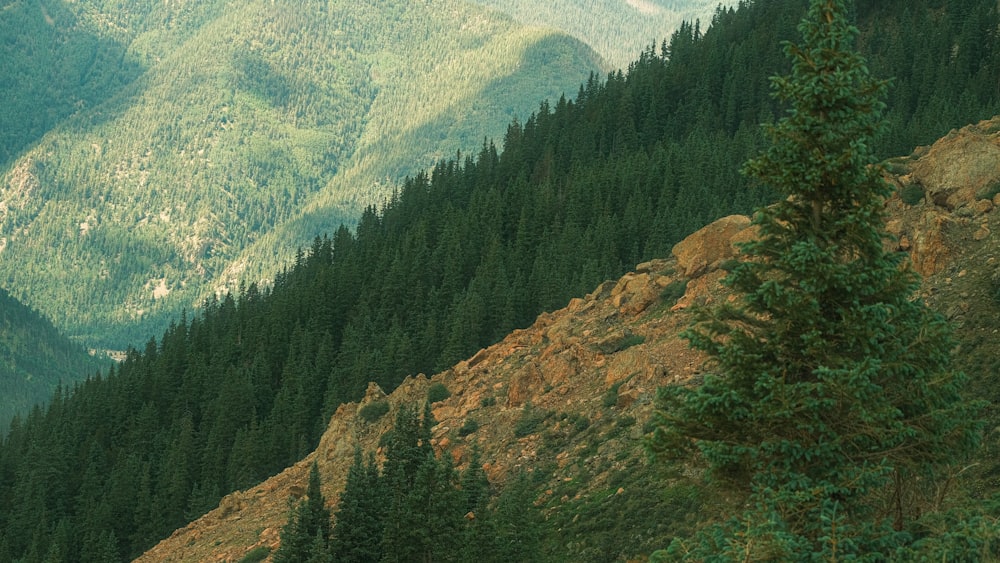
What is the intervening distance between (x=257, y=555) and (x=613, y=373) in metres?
21.8

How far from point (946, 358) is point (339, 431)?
53.1 metres

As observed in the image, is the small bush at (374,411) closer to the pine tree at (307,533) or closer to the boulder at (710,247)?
the pine tree at (307,533)

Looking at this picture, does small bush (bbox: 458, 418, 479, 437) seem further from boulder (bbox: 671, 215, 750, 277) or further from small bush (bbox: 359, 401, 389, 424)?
small bush (bbox: 359, 401, 389, 424)

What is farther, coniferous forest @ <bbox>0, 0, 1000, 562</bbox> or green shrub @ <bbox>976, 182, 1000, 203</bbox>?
coniferous forest @ <bbox>0, 0, 1000, 562</bbox>

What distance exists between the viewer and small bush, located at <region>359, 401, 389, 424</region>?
222 feet

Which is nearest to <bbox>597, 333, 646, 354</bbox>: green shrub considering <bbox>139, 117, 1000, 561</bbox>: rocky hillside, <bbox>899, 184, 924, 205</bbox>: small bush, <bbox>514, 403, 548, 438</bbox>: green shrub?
<bbox>139, 117, 1000, 561</bbox>: rocky hillside

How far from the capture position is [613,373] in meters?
48.3

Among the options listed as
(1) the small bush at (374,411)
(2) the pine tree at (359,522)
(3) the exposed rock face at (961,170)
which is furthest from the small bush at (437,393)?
(3) the exposed rock face at (961,170)

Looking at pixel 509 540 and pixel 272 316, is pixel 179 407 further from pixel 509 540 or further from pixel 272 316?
pixel 509 540

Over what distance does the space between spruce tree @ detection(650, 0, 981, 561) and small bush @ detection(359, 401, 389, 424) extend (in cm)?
4828

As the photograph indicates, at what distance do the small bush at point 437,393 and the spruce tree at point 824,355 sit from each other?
42.8 metres

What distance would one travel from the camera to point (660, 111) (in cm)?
18625

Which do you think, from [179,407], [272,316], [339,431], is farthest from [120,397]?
[339,431]

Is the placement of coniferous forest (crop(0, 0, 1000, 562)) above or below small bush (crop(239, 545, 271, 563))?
above
